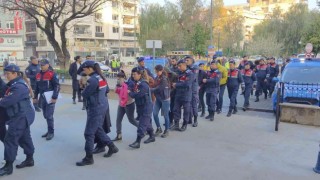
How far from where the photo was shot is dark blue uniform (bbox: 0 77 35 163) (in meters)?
4.59

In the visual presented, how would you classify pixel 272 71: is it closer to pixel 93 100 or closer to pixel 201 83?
pixel 201 83

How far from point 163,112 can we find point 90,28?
175 feet

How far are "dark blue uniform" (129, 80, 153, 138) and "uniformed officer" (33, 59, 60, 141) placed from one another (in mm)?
1853

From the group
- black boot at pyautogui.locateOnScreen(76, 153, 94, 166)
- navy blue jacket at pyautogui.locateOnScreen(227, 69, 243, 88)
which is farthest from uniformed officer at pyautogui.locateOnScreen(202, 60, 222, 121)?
black boot at pyautogui.locateOnScreen(76, 153, 94, 166)

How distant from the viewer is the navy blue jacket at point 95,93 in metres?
4.96

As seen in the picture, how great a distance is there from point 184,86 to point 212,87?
1702mm

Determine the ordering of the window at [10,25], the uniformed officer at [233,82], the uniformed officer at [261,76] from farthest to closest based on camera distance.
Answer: the window at [10,25]
the uniformed officer at [261,76]
the uniformed officer at [233,82]

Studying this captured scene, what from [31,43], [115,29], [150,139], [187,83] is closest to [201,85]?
[187,83]

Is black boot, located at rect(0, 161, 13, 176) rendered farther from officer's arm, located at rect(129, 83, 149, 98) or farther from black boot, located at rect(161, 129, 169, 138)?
black boot, located at rect(161, 129, 169, 138)

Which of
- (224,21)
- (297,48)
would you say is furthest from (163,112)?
(224,21)

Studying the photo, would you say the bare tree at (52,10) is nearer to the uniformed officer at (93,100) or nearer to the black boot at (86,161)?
the uniformed officer at (93,100)

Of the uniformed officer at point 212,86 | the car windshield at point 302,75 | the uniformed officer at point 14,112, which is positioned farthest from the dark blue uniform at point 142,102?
the car windshield at point 302,75

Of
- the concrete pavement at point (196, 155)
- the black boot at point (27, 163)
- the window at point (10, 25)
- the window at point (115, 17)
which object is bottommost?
the concrete pavement at point (196, 155)

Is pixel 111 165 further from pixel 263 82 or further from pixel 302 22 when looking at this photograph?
pixel 302 22
